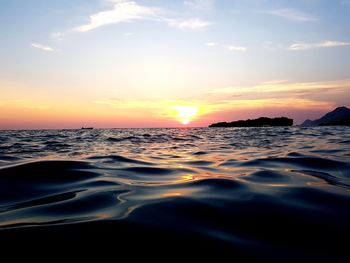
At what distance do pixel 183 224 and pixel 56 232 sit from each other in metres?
1.10

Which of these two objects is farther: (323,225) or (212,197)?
(212,197)

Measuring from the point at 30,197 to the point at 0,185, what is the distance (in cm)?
111

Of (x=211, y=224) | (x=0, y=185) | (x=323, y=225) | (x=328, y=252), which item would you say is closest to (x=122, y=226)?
(x=211, y=224)

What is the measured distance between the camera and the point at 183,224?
257 centimetres

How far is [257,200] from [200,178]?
5.81 feet

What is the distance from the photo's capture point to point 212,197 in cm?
361

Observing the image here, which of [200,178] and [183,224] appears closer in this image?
[183,224]

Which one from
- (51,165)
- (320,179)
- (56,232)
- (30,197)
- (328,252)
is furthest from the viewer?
(51,165)

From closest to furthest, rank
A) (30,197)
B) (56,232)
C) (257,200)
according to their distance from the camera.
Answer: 1. (56,232)
2. (257,200)
3. (30,197)

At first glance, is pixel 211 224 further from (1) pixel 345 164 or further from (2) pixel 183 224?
(1) pixel 345 164

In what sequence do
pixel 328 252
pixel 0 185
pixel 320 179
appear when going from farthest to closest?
pixel 320 179 < pixel 0 185 < pixel 328 252

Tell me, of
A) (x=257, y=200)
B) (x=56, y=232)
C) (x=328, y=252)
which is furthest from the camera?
(x=257, y=200)

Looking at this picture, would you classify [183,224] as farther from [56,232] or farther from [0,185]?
[0,185]

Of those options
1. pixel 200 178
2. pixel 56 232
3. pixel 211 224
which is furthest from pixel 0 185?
pixel 211 224
